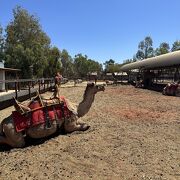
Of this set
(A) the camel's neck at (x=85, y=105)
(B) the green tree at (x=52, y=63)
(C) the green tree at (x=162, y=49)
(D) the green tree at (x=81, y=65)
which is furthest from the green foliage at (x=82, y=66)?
(A) the camel's neck at (x=85, y=105)

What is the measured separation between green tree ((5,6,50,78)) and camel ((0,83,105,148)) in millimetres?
45392

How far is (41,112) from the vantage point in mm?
7262

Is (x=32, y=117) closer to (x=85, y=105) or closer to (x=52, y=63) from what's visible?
(x=85, y=105)

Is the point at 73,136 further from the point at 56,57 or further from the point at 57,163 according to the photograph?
the point at 56,57

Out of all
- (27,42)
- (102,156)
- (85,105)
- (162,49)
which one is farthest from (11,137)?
(162,49)

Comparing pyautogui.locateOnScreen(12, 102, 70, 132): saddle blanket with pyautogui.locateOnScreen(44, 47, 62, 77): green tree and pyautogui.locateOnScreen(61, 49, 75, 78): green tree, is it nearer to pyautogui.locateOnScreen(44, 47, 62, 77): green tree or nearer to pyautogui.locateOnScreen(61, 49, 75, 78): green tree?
pyautogui.locateOnScreen(44, 47, 62, 77): green tree

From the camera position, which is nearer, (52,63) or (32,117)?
(32,117)

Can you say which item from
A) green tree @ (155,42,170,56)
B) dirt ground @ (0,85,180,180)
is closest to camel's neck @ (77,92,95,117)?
dirt ground @ (0,85,180,180)

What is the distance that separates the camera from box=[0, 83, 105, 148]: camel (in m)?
6.98

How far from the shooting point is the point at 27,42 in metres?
59.0

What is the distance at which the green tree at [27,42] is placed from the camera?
5300 cm

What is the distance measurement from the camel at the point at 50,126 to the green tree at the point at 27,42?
45.4 meters

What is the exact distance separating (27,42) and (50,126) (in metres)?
53.3

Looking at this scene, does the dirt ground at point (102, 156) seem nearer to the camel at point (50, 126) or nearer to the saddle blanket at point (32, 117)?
the camel at point (50, 126)
